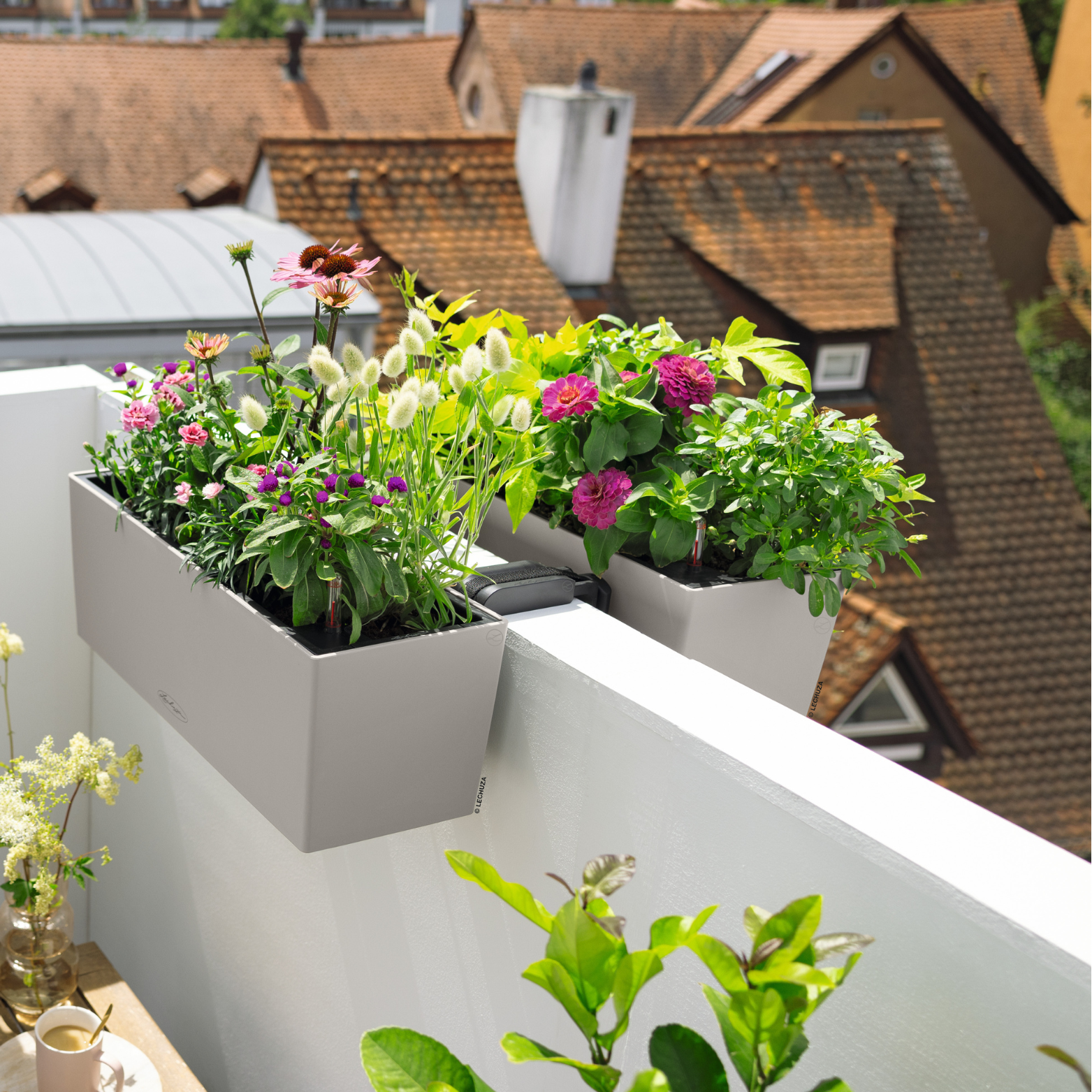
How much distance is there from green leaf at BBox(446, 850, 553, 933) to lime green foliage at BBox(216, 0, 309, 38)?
1135 inches

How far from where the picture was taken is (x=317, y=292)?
1073 millimetres

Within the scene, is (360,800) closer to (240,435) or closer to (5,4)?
(240,435)

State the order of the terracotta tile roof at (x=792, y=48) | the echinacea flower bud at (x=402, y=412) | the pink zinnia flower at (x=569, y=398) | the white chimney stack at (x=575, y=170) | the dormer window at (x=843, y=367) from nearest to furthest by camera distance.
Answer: the echinacea flower bud at (x=402, y=412) < the pink zinnia flower at (x=569, y=398) < the white chimney stack at (x=575, y=170) < the dormer window at (x=843, y=367) < the terracotta tile roof at (x=792, y=48)

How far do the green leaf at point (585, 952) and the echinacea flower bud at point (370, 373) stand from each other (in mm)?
500

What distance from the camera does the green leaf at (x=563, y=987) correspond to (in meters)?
0.69

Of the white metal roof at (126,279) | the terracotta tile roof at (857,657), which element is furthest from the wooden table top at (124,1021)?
the terracotta tile roof at (857,657)

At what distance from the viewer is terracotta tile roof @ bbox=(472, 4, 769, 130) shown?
693 inches

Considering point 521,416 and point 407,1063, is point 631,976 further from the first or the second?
point 521,416

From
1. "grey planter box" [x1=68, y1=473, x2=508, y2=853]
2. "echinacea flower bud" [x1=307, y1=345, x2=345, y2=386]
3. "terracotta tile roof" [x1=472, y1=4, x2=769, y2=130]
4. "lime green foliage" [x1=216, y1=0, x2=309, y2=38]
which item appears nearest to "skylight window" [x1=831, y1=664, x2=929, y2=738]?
"grey planter box" [x1=68, y1=473, x2=508, y2=853]

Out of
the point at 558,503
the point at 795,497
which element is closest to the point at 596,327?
the point at 558,503

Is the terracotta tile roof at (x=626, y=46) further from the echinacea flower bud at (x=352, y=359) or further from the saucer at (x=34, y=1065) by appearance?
the echinacea flower bud at (x=352, y=359)

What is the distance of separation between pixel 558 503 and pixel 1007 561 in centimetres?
1103

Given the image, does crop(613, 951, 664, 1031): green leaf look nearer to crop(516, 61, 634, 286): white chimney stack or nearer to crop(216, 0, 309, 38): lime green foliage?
crop(516, 61, 634, 286): white chimney stack

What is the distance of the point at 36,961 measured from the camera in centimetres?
169
